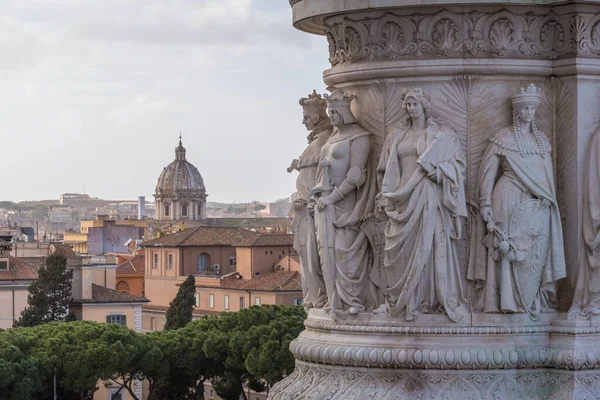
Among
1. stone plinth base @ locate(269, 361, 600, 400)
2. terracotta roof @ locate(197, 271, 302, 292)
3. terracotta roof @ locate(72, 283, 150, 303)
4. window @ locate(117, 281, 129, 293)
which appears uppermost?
stone plinth base @ locate(269, 361, 600, 400)

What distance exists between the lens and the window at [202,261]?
11238 cm

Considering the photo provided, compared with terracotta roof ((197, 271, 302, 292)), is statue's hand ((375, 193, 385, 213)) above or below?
above

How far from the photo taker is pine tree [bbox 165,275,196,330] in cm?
7419

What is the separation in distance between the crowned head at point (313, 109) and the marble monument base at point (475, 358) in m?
1.34

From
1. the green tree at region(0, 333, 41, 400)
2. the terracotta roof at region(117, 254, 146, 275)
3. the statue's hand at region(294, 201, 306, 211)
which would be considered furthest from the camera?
the terracotta roof at region(117, 254, 146, 275)

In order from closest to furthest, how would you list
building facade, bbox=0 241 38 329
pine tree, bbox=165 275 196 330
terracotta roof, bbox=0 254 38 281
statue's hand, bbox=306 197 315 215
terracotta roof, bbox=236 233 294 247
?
statue's hand, bbox=306 197 315 215
pine tree, bbox=165 275 196 330
building facade, bbox=0 241 38 329
terracotta roof, bbox=0 254 38 281
terracotta roof, bbox=236 233 294 247

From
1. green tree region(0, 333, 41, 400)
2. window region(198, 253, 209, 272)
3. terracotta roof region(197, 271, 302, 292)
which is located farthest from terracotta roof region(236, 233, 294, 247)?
green tree region(0, 333, 41, 400)

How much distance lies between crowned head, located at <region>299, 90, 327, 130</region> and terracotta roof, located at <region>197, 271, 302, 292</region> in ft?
225

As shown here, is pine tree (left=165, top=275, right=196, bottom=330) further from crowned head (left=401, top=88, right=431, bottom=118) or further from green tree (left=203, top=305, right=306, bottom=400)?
crowned head (left=401, top=88, right=431, bottom=118)

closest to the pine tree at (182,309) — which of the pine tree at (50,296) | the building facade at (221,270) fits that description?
the pine tree at (50,296)

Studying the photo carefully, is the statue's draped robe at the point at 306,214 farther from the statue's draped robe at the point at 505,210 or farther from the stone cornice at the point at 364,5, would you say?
the statue's draped robe at the point at 505,210

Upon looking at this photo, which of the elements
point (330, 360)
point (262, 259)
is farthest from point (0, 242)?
point (330, 360)

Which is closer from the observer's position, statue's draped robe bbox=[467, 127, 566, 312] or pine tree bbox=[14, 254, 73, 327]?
statue's draped robe bbox=[467, 127, 566, 312]

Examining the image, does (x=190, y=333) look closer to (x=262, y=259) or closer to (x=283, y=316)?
(x=283, y=316)
